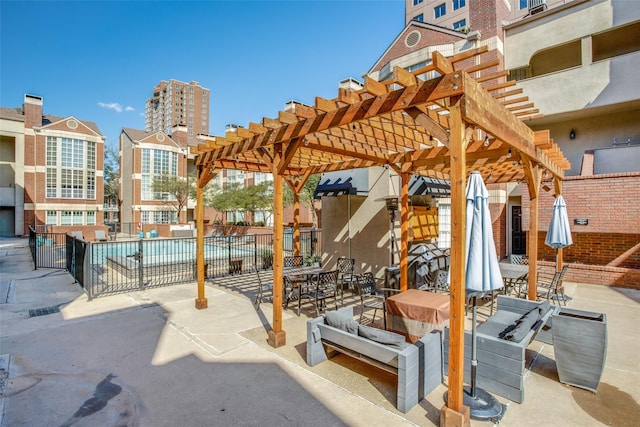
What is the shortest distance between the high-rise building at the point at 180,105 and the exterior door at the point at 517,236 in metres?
109

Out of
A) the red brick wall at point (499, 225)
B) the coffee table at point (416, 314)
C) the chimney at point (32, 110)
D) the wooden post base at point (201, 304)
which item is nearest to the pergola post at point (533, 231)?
the coffee table at point (416, 314)

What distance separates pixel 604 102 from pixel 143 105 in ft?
493

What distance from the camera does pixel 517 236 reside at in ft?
47.1

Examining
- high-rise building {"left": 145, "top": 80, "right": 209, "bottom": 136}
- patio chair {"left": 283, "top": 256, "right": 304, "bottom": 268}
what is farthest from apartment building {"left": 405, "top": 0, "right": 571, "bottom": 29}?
high-rise building {"left": 145, "top": 80, "right": 209, "bottom": 136}

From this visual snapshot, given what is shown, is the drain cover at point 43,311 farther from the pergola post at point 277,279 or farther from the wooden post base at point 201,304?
the pergola post at point 277,279

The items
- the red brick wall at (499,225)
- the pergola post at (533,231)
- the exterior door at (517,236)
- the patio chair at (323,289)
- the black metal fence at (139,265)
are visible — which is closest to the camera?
the pergola post at (533,231)

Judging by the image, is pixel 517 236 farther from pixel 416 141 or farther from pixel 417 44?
→ pixel 417 44

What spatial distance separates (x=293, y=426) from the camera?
310cm

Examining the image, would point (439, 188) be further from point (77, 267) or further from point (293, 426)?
point (77, 267)

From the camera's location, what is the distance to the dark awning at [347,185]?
29.1 feet

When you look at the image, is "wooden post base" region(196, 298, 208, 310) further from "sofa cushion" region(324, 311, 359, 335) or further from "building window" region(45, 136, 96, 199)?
"building window" region(45, 136, 96, 199)

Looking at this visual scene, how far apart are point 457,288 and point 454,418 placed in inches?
45.1

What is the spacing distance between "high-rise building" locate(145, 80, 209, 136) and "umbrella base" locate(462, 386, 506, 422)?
381 feet

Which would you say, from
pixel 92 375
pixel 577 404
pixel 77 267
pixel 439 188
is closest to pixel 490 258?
pixel 577 404
